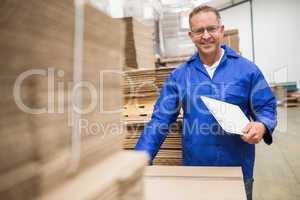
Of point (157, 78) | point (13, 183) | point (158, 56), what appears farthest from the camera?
point (158, 56)

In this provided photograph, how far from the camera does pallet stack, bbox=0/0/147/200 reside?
1.59ft

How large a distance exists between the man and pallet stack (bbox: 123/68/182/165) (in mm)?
310

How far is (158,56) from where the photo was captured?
14.8ft

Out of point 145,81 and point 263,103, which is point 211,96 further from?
point 145,81

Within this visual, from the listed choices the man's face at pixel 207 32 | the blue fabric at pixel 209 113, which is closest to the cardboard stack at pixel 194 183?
the blue fabric at pixel 209 113

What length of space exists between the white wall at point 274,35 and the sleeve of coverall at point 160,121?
11.6 m

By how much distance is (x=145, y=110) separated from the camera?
3.10 meters

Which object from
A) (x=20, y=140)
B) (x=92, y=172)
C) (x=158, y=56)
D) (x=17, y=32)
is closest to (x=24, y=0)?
(x=17, y=32)

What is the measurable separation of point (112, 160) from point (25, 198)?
0.30 metres

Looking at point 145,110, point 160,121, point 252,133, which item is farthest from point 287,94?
point 252,133

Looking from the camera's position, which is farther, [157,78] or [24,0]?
[157,78]

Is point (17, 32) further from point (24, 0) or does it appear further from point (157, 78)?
point (157, 78)

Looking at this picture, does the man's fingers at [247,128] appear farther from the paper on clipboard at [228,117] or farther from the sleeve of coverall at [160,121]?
the sleeve of coverall at [160,121]

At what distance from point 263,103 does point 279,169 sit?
3098 millimetres
